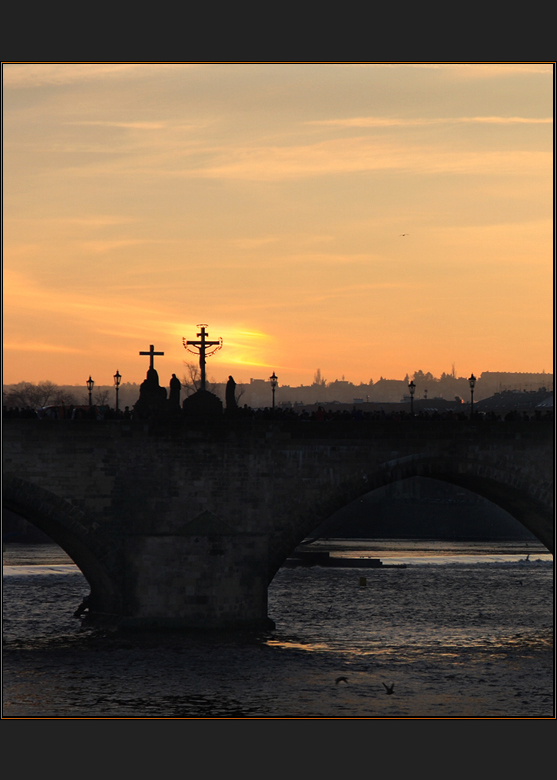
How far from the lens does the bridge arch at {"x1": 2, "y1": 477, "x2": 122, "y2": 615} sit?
36906mm

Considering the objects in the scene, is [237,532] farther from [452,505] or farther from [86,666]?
[452,505]

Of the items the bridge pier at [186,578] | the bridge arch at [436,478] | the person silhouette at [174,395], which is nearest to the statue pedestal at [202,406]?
the person silhouette at [174,395]

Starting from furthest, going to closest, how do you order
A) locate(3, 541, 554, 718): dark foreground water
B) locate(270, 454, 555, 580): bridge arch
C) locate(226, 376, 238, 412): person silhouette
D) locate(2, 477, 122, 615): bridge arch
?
locate(226, 376, 238, 412): person silhouette
locate(270, 454, 555, 580): bridge arch
locate(2, 477, 122, 615): bridge arch
locate(3, 541, 554, 718): dark foreground water

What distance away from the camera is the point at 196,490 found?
125 feet

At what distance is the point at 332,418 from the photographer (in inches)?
1631

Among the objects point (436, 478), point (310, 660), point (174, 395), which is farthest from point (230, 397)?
point (310, 660)

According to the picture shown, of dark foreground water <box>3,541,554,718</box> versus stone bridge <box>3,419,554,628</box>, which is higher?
stone bridge <box>3,419,554,628</box>

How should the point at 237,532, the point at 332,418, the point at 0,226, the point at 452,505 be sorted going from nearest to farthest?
the point at 0,226 → the point at 237,532 → the point at 332,418 → the point at 452,505

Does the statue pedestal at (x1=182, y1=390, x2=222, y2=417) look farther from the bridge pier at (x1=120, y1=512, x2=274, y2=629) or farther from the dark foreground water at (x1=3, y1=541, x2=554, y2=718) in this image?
the dark foreground water at (x1=3, y1=541, x2=554, y2=718)

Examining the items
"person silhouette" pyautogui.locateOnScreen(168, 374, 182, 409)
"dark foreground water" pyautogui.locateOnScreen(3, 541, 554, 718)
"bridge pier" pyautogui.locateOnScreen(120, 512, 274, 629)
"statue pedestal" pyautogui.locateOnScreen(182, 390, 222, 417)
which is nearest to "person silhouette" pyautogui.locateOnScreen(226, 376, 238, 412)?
"statue pedestal" pyautogui.locateOnScreen(182, 390, 222, 417)

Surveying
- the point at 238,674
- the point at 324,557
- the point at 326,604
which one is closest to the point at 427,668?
the point at 238,674

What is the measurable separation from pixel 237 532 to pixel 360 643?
20.3 feet

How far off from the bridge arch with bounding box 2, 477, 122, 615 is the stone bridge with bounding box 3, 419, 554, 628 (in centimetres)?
5

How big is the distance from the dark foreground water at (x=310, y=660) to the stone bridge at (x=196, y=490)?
1660mm
